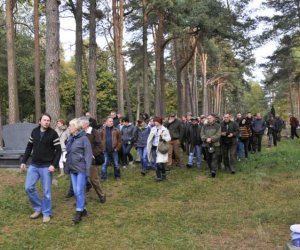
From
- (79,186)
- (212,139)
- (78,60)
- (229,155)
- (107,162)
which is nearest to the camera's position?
(79,186)

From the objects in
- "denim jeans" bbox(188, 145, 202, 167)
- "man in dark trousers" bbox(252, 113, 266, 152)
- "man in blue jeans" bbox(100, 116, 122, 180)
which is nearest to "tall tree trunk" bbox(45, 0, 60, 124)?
"man in blue jeans" bbox(100, 116, 122, 180)

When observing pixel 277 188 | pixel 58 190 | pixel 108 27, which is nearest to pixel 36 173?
pixel 58 190

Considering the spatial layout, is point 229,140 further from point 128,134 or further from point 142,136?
point 128,134

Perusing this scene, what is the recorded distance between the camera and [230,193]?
10.7m

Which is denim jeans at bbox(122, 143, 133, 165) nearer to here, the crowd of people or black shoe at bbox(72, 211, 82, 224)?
the crowd of people

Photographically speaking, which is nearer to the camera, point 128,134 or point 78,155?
point 78,155

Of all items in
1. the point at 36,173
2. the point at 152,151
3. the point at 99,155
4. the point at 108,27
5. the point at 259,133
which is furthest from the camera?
the point at 108,27

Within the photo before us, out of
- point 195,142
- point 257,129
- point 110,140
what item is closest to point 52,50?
point 110,140

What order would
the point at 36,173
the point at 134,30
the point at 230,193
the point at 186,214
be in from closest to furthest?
the point at 36,173
the point at 186,214
the point at 230,193
the point at 134,30

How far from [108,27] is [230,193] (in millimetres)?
26235

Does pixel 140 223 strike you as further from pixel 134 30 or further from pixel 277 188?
pixel 134 30

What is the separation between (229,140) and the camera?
13.4 m

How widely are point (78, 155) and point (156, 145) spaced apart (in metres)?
4.70

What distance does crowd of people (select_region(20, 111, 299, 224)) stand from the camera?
8109mm
